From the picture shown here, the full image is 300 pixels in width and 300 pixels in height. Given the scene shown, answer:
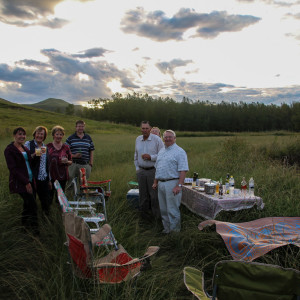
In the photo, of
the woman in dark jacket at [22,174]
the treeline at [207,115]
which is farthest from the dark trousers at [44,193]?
the treeline at [207,115]

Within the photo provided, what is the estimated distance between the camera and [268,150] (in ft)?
47.8

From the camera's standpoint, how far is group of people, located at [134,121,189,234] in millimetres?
4934

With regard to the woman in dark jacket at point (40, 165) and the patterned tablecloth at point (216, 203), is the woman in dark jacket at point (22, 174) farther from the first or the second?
the patterned tablecloth at point (216, 203)

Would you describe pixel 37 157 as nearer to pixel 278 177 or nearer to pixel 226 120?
pixel 278 177

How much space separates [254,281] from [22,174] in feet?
11.6

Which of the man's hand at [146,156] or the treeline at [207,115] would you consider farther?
the treeline at [207,115]

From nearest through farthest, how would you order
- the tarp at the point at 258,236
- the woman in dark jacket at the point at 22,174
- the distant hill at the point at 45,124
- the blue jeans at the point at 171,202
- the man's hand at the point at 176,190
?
the tarp at the point at 258,236 → the woman in dark jacket at the point at 22,174 → the man's hand at the point at 176,190 → the blue jeans at the point at 171,202 → the distant hill at the point at 45,124

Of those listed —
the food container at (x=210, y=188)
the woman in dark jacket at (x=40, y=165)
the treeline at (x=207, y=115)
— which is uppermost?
the treeline at (x=207, y=115)

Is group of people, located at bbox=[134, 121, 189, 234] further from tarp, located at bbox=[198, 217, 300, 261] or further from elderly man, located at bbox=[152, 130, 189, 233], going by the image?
tarp, located at bbox=[198, 217, 300, 261]

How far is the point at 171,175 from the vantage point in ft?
16.2

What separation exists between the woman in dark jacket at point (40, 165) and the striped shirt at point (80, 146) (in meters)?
1.35

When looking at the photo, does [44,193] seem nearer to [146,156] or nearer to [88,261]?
[146,156]

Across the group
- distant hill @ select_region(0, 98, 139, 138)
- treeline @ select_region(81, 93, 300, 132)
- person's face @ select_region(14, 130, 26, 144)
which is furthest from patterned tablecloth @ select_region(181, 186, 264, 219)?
treeline @ select_region(81, 93, 300, 132)

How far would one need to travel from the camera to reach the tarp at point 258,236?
326 cm
